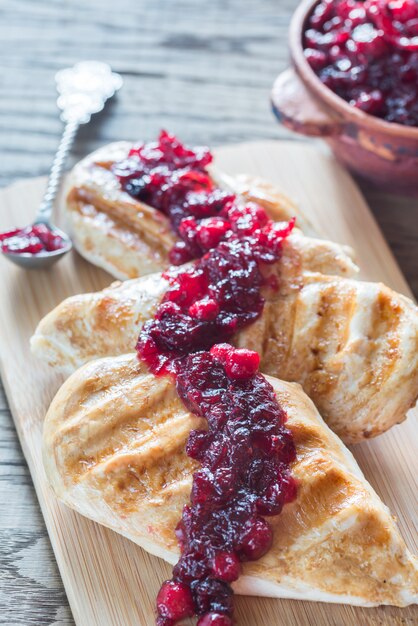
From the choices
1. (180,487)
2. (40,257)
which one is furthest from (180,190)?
(180,487)

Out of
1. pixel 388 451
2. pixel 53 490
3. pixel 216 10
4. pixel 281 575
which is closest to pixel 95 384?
pixel 53 490

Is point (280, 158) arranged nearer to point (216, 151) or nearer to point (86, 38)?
point (216, 151)

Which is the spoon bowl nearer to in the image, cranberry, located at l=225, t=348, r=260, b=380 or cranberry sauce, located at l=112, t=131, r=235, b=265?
cranberry sauce, located at l=112, t=131, r=235, b=265

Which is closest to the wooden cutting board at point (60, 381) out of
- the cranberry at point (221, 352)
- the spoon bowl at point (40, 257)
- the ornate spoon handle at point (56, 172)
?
the spoon bowl at point (40, 257)

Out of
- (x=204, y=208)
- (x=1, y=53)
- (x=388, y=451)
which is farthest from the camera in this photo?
(x=1, y=53)

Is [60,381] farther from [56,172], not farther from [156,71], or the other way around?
[156,71]

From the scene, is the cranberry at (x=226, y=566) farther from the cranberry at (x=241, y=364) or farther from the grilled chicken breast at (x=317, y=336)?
the grilled chicken breast at (x=317, y=336)

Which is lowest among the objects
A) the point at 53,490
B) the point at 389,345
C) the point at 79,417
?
the point at 53,490
